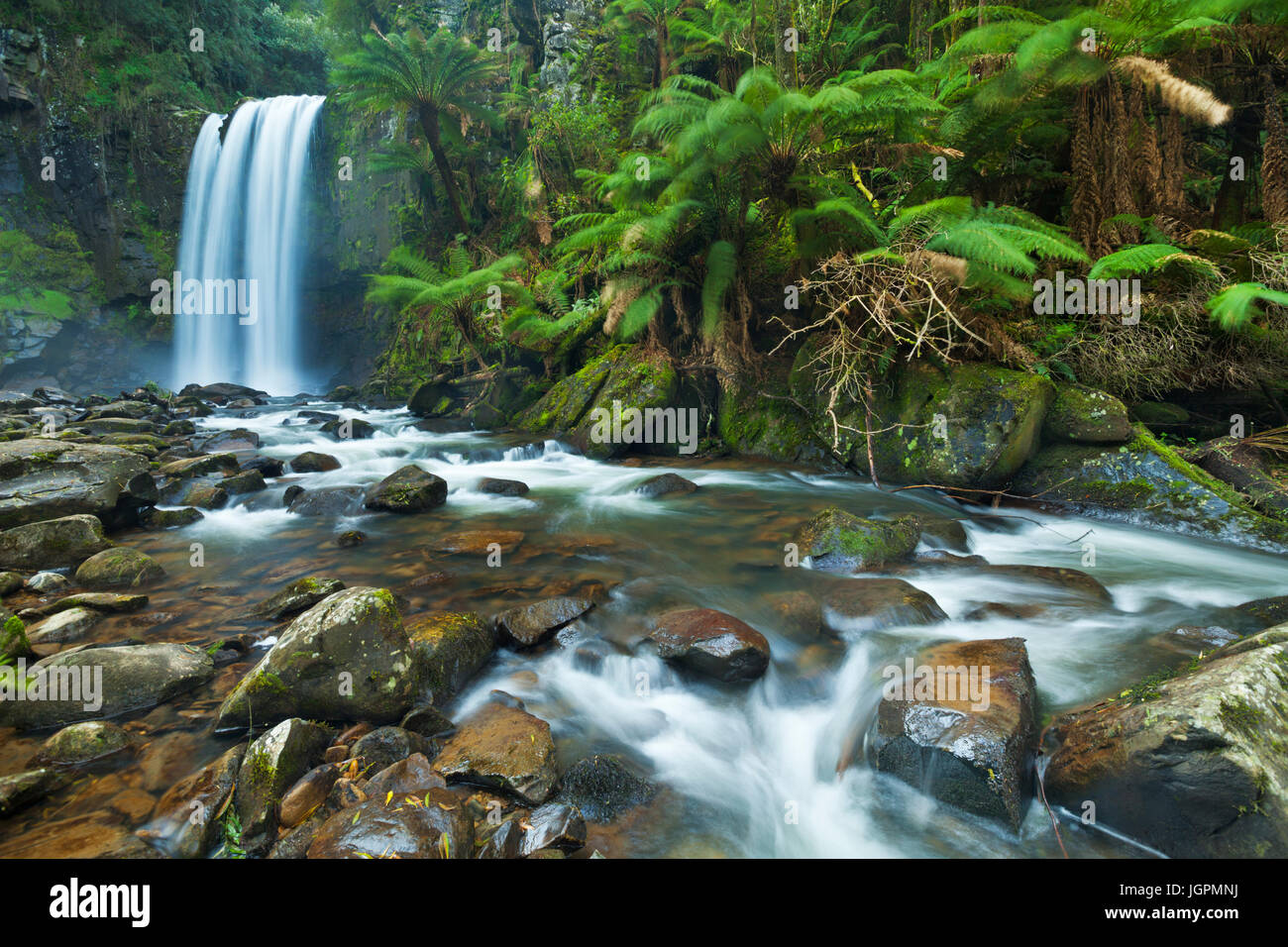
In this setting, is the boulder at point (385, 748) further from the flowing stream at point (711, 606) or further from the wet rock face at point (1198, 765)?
the wet rock face at point (1198, 765)

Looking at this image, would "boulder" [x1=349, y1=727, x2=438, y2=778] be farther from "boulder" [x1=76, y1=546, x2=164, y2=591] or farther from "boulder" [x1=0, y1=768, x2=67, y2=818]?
"boulder" [x1=76, y1=546, x2=164, y2=591]

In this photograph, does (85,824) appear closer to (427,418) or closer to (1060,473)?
(1060,473)

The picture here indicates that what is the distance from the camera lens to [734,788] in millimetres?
2588

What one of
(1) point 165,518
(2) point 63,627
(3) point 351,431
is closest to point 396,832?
(2) point 63,627

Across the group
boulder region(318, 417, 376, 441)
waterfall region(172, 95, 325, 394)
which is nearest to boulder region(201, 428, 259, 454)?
boulder region(318, 417, 376, 441)

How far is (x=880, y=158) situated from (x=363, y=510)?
8.28 meters

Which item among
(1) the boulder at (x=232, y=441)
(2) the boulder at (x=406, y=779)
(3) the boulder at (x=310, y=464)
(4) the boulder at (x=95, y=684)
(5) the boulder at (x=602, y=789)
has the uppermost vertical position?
(1) the boulder at (x=232, y=441)

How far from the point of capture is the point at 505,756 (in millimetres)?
2389

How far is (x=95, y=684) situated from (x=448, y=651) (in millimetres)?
1611

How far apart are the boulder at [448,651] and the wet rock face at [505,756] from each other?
0.30 m

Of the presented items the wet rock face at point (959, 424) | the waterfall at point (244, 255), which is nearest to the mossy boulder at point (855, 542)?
the wet rock face at point (959, 424)

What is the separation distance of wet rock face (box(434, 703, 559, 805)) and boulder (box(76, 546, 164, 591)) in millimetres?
3297

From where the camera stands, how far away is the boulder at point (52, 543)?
4.35 m

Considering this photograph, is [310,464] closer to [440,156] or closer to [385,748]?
[385,748]
